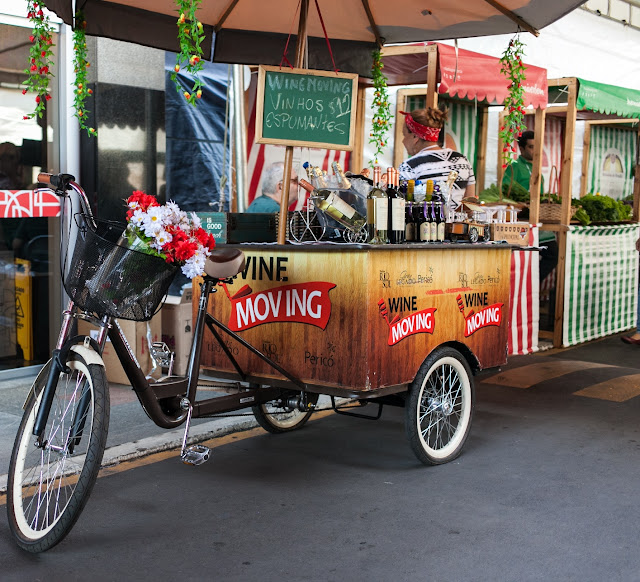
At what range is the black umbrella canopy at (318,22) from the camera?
5.67 metres

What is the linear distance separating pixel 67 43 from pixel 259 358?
383cm

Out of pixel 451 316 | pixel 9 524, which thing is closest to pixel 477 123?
pixel 451 316

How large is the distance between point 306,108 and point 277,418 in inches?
79.8

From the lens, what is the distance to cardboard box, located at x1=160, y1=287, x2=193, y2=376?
22.7 feet

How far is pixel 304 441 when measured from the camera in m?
5.45

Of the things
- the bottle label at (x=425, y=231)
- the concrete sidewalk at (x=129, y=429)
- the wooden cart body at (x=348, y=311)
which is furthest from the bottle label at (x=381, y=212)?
the concrete sidewalk at (x=129, y=429)

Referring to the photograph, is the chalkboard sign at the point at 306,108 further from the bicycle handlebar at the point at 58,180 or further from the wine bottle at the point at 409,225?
the bicycle handlebar at the point at 58,180

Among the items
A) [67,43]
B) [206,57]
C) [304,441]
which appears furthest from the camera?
[67,43]

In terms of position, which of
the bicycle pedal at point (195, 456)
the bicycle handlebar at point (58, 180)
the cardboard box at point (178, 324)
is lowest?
the bicycle pedal at point (195, 456)

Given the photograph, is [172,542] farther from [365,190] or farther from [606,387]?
[606,387]

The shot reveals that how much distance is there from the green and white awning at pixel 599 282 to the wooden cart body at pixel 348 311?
4642 mm

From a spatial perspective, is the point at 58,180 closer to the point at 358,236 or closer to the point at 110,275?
the point at 110,275

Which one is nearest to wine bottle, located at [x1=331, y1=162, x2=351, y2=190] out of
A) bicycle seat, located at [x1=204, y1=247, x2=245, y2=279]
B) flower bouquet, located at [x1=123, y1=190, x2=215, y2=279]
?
bicycle seat, located at [x1=204, y1=247, x2=245, y2=279]

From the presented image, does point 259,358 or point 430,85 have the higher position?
point 430,85
